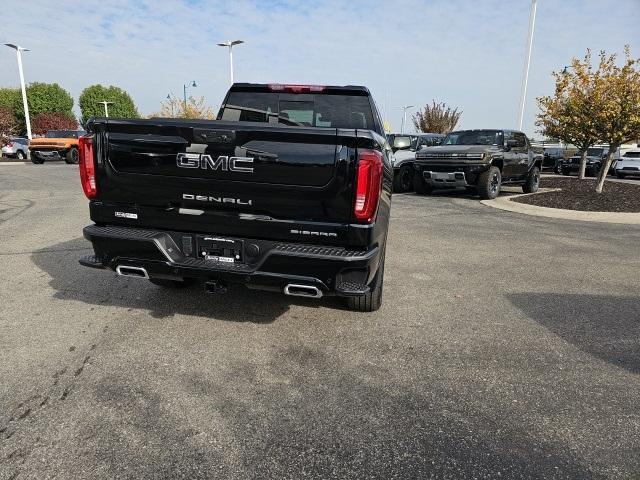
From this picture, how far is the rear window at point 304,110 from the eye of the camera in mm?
4871

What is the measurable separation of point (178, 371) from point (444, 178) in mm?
10605

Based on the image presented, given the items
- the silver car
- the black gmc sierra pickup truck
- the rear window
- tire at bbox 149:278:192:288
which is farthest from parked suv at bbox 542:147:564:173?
the silver car

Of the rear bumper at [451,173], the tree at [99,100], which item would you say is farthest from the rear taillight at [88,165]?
the tree at [99,100]

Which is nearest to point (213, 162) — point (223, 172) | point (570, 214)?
point (223, 172)

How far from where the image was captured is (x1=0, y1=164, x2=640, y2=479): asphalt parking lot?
91.1 inches

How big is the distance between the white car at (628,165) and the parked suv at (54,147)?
2769 centimetres

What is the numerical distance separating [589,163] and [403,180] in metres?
14.9

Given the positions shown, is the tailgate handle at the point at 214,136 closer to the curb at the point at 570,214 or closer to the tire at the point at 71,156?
the curb at the point at 570,214

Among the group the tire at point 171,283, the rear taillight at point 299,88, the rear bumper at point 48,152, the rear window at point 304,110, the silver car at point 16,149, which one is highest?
the rear taillight at point 299,88

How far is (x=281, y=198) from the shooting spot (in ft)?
10.4

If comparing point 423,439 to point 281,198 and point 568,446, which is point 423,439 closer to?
point 568,446

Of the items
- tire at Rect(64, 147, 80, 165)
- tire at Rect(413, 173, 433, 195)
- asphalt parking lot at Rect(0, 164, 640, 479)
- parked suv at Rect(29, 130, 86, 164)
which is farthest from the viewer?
tire at Rect(64, 147, 80, 165)

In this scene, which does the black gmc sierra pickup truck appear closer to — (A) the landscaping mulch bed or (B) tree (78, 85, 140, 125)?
(A) the landscaping mulch bed

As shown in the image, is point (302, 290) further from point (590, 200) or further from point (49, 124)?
point (49, 124)
